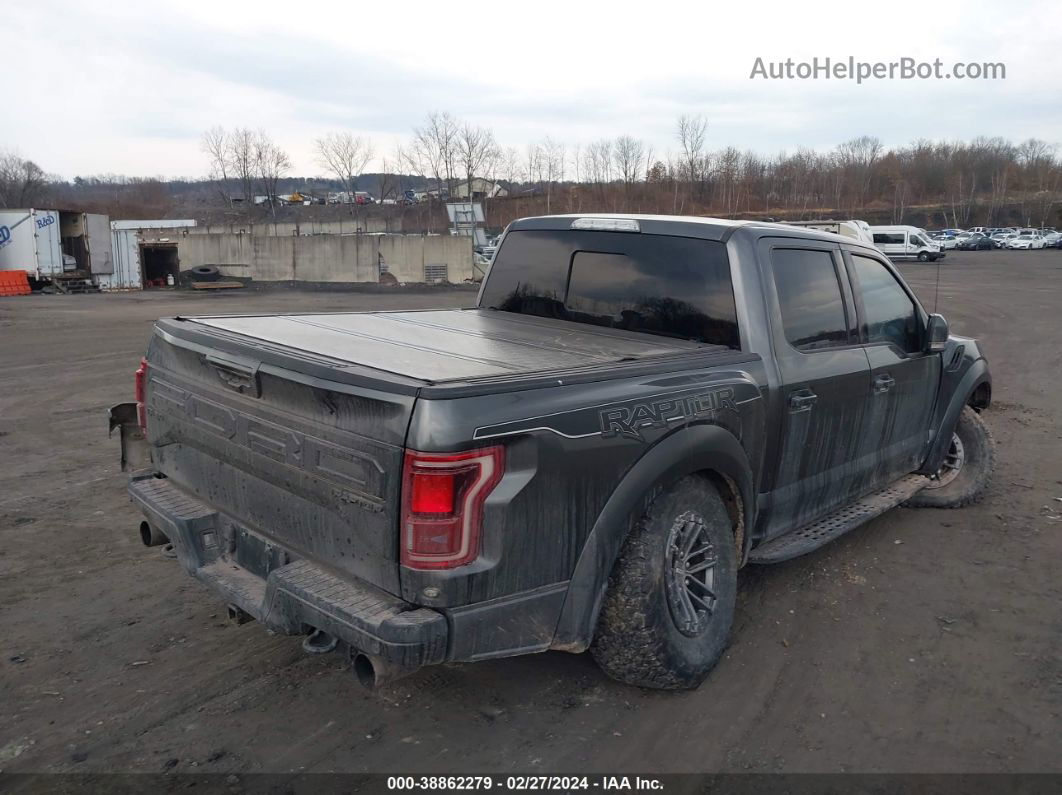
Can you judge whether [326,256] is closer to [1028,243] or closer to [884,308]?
[884,308]

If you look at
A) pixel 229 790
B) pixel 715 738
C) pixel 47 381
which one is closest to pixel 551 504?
pixel 715 738

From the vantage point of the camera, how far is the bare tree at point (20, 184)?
83438 mm

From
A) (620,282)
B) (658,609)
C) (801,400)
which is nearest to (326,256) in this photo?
(620,282)

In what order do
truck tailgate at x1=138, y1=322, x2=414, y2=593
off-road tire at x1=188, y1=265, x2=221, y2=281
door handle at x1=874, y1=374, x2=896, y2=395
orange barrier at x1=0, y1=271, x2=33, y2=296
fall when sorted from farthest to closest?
off-road tire at x1=188, y1=265, x2=221, y2=281 < orange barrier at x1=0, y1=271, x2=33, y2=296 < door handle at x1=874, y1=374, x2=896, y2=395 < truck tailgate at x1=138, y1=322, x2=414, y2=593

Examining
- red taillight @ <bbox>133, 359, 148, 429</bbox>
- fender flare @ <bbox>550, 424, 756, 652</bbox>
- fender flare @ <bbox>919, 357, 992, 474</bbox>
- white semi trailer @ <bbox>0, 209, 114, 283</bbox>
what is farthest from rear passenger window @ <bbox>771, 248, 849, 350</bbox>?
white semi trailer @ <bbox>0, 209, 114, 283</bbox>

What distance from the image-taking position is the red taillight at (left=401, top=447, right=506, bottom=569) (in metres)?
2.49

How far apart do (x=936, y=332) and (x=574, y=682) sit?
313 cm

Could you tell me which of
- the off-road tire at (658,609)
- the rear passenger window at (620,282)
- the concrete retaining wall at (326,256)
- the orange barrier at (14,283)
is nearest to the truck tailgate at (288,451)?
the off-road tire at (658,609)

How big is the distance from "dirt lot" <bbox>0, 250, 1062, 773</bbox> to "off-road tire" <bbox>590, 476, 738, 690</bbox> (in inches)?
6.8

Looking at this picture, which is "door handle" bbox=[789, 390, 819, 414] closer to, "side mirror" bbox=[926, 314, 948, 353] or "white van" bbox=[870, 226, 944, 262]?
"side mirror" bbox=[926, 314, 948, 353]

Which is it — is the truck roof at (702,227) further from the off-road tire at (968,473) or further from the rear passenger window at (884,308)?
the off-road tire at (968,473)

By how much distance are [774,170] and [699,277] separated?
328 feet

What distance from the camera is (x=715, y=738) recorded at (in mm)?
3117

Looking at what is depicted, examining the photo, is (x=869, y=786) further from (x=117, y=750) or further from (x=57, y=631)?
(x=57, y=631)
